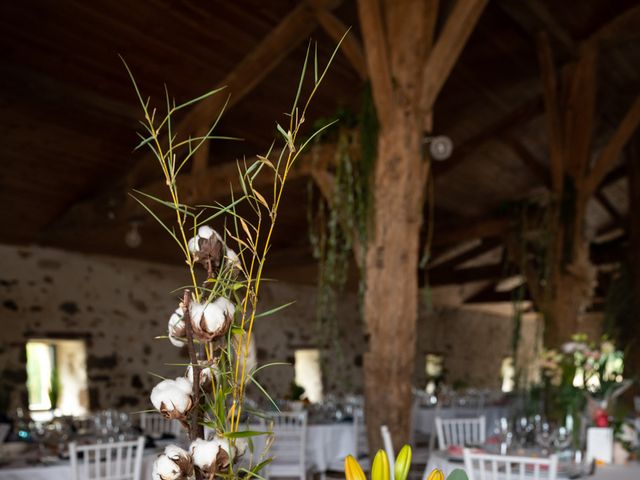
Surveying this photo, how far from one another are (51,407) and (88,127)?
285cm

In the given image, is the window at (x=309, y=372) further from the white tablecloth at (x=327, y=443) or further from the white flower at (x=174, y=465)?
the white flower at (x=174, y=465)

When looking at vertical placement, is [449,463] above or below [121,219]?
below

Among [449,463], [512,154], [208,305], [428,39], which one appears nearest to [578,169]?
[512,154]

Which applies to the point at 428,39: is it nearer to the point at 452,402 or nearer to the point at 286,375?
the point at 452,402

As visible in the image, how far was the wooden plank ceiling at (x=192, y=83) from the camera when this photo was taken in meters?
5.05

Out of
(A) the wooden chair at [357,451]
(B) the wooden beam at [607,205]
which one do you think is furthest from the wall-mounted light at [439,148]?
(B) the wooden beam at [607,205]

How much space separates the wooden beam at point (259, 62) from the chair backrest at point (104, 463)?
2692 mm

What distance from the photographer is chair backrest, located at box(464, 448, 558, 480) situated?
2.55 metres

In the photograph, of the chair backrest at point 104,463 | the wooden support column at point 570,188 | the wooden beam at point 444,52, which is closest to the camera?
the chair backrest at point 104,463

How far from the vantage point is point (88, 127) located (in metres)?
5.71

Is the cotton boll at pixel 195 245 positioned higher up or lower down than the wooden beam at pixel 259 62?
lower down

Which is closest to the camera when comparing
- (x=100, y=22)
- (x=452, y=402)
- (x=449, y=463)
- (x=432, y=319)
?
(x=449, y=463)

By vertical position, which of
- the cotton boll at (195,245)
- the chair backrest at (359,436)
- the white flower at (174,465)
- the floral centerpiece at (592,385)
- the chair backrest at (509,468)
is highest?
the cotton boll at (195,245)

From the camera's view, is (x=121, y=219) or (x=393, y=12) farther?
(x=121, y=219)
